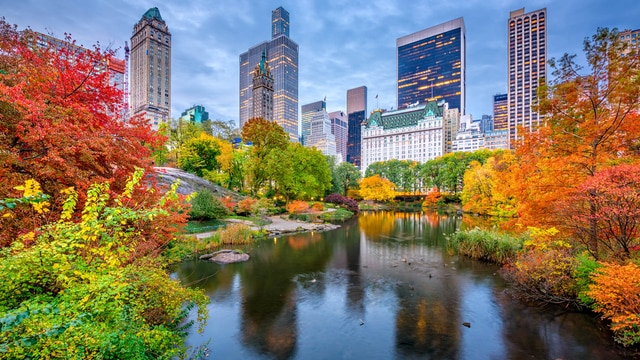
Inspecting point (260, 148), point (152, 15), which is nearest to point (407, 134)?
point (260, 148)

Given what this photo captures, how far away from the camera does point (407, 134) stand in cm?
12306

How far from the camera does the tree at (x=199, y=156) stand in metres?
38.7

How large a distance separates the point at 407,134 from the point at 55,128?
126059mm

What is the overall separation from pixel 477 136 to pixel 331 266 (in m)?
125

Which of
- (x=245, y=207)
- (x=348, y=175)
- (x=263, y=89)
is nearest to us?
(x=245, y=207)

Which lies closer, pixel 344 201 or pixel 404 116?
pixel 344 201

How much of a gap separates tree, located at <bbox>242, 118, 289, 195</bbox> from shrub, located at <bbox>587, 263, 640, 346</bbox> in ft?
105

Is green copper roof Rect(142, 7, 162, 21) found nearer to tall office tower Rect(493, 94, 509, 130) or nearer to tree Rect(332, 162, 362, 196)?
tree Rect(332, 162, 362, 196)

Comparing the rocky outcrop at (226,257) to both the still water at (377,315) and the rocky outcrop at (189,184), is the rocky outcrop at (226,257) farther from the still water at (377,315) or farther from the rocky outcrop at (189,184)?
the rocky outcrop at (189,184)

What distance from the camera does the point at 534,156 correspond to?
1255 cm

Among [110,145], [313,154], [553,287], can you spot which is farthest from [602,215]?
[313,154]

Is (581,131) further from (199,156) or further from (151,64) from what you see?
(151,64)

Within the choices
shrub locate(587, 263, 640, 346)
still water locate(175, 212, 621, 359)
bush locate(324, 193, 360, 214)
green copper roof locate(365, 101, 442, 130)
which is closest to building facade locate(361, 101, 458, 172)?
green copper roof locate(365, 101, 442, 130)

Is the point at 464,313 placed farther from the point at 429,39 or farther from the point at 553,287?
the point at 429,39
